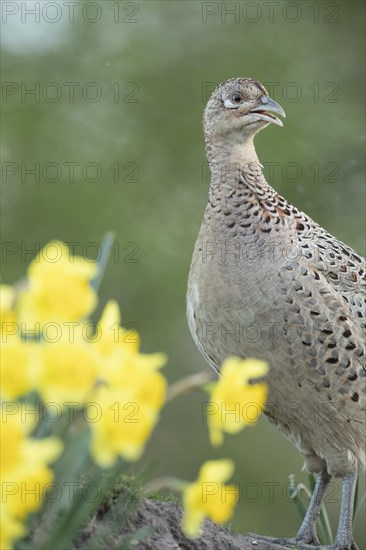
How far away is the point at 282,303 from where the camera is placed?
5035mm

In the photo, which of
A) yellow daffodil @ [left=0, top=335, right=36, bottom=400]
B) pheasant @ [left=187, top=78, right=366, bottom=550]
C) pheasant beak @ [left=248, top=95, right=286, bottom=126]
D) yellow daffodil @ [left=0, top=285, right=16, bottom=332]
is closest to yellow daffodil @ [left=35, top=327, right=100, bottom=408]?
yellow daffodil @ [left=0, top=335, right=36, bottom=400]

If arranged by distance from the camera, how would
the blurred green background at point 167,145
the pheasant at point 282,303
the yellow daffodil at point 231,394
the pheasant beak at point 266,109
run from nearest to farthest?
the yellow daffodil at point 231,394 < the pheasant at point 282,303 < the pheasant beak at point 266,109 < the blurred green background at point 167,145

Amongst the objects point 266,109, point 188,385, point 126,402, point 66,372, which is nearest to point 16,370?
point 66,372

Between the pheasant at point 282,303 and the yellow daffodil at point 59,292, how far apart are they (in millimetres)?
2811

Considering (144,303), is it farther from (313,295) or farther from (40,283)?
(40,283)

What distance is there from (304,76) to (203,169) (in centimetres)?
146

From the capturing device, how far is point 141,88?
34.9 ft

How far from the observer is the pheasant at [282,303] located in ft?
16.6

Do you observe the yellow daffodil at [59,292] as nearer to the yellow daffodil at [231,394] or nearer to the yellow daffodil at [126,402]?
the yellow daffodil at [126,402]

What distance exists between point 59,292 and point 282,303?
285cm

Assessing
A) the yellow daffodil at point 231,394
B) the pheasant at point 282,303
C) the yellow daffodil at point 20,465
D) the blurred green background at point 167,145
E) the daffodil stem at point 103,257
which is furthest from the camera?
the blurred green background at point 167,145

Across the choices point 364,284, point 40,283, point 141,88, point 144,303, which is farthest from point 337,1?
point 40,283

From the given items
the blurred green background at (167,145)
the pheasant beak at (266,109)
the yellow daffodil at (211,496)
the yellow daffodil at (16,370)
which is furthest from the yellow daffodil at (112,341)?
the blurred green background at (167,145)

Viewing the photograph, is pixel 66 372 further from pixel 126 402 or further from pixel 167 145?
pixel 167 145
